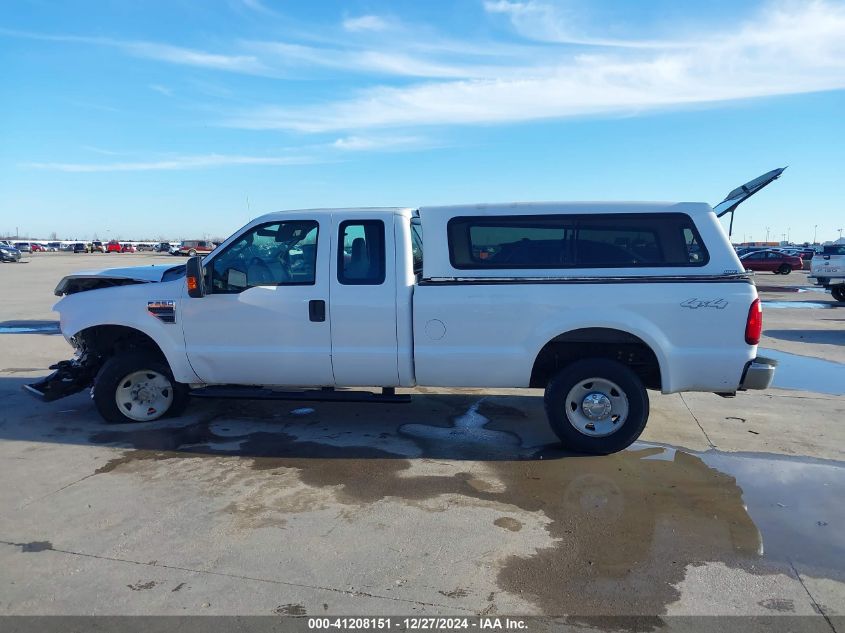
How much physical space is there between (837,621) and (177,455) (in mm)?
4795

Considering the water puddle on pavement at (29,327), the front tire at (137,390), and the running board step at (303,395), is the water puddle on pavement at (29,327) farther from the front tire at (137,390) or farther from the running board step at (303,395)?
the running board step at (303,395)

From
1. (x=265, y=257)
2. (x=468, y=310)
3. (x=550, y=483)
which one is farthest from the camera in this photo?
(x=265, y=257)

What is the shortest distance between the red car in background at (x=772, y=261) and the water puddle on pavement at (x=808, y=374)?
34074mm

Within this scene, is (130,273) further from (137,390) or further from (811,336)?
(811,336)

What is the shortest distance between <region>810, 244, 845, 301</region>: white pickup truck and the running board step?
715 inches

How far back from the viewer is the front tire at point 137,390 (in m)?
6.13

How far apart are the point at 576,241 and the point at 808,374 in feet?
17.9

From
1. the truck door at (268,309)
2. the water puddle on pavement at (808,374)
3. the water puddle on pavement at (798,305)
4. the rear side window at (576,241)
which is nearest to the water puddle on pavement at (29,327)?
the truck door at (268,309)

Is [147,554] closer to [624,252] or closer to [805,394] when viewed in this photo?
[624,252]

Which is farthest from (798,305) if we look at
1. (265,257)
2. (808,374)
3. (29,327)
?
(29,327)

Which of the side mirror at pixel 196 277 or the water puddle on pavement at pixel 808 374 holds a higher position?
the side mirror at pixel 196 277

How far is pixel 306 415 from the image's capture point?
22.0 ft

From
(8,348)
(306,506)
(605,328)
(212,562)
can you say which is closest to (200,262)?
(306,506)

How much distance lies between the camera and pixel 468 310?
5402mm
